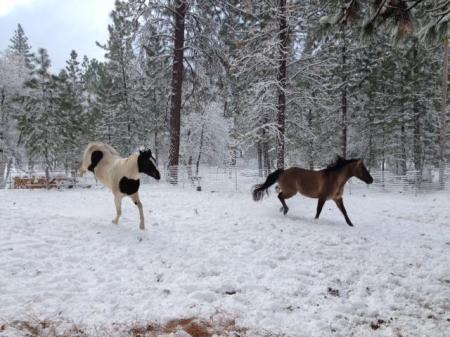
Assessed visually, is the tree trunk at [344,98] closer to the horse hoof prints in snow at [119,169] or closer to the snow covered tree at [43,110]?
the horse hoof prints in snow at [119,169]

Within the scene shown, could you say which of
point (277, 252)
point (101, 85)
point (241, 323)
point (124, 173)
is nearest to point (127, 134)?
point (101, 85)

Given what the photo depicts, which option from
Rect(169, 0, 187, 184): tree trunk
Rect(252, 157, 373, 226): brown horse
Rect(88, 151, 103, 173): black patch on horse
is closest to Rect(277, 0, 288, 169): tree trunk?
Rect(169, 0, 187, 184): tree trunk

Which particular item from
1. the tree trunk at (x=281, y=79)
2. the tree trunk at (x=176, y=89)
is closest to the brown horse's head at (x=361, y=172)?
the tree trunk at (x=281, y=79)

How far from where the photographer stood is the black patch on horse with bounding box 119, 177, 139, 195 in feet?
21.3

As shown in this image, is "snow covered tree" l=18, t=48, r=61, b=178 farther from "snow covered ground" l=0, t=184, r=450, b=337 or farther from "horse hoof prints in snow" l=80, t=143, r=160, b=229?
"horse hoof prints in snow" l=80, t=143, r=160, b=229

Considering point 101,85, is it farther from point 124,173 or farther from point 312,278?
point 312,278

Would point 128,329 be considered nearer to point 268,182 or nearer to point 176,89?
point 268,182

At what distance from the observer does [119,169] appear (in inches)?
259

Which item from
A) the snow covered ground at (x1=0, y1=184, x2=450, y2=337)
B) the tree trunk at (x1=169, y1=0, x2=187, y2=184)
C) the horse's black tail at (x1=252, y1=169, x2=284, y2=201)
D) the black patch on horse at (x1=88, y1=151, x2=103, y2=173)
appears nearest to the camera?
the snow covered ground at (x1=0, y1=184, x2=450, y2=337)

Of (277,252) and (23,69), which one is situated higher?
(23,69)

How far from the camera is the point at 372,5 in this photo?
509cm

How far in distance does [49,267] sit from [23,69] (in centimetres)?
2645

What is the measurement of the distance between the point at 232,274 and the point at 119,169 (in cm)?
347

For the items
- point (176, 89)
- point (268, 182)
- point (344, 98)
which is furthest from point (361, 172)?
point (344, 98)
